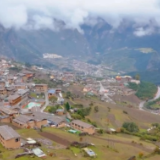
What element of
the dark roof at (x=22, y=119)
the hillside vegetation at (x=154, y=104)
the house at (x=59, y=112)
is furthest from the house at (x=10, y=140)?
the hillside vegetation at (x=154, y=104)

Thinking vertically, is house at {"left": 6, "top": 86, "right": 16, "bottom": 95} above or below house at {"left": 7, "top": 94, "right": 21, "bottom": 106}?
above

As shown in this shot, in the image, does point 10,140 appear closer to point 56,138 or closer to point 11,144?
point 11,144

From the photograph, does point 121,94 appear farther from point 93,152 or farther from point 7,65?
point 93,152

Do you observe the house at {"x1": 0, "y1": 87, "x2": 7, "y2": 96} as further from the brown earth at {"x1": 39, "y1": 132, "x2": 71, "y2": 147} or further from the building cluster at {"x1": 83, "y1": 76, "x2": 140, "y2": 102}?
the building cluster at {"x1": 83, "y1": 76, "x2": 140, "y2": 102}

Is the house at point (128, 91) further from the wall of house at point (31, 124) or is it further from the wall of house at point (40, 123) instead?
the wall of house at point (31, 124)

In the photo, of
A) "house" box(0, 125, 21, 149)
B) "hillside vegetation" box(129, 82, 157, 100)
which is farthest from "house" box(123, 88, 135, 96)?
"house" box(0, 125, 21, 149)

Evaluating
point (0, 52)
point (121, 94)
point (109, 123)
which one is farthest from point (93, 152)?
point (0, 52)

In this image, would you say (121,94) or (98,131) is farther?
(121,94)

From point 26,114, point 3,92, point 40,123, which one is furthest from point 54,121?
point 3,92
